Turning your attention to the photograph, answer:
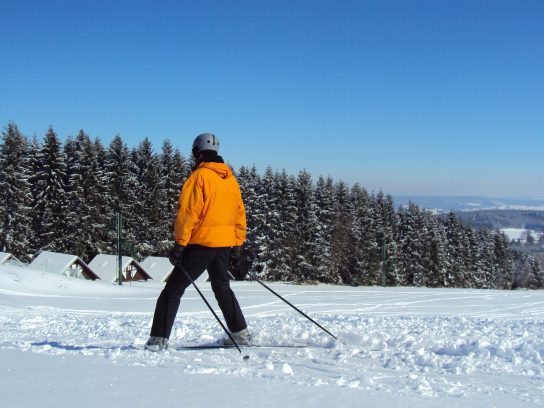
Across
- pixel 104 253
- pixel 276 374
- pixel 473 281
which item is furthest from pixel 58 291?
pixel 473 281

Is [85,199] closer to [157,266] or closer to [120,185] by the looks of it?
[120,185]

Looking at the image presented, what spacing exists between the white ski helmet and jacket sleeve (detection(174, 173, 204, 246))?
42cm

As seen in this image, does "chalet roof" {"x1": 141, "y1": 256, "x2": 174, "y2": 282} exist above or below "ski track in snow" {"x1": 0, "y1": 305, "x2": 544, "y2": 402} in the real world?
below

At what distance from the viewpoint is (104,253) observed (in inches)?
1710

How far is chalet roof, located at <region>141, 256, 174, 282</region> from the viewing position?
138 ft

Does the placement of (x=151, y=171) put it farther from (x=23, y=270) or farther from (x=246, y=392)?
(x=246, y=392)

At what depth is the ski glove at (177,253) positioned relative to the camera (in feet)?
15.1

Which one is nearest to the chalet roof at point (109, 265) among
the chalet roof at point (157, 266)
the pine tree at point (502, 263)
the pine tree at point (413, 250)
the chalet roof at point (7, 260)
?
the chalet roof at point (157, 266)

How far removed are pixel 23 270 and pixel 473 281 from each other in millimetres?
54855

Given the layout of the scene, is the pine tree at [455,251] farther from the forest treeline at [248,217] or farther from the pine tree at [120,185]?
the pine tree at [120,185]

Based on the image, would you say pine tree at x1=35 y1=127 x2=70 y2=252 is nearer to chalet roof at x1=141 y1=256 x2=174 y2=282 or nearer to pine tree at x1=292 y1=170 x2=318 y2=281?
chalet roof at x1=141 y1=256 x2=174 y2=282

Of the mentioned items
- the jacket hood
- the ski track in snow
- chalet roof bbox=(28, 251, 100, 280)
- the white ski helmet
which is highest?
the white ski helmet

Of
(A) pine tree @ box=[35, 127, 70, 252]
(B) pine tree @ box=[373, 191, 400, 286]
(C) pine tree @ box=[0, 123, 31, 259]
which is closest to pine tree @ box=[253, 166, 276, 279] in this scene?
(B) pine tree @ box=[373, 191, 400, 286]

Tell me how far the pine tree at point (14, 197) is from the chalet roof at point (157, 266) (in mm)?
9588
